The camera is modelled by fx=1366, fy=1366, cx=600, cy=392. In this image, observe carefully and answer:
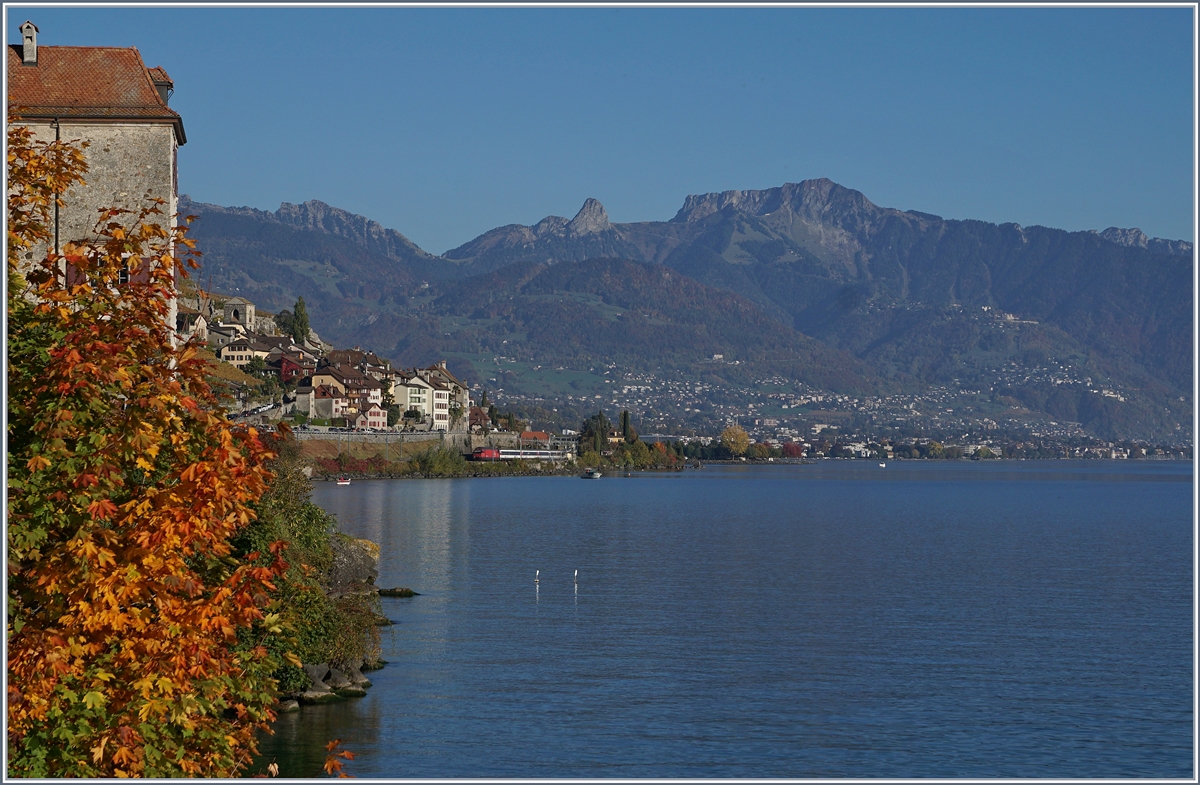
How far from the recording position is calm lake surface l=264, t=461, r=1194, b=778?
115ft

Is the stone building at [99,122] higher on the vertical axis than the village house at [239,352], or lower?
lower

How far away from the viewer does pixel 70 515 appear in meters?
12.9

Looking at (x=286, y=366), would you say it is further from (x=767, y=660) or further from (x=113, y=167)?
(x=113, y=167)

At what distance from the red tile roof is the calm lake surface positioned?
15.9m

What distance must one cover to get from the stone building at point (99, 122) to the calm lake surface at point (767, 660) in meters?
13.9

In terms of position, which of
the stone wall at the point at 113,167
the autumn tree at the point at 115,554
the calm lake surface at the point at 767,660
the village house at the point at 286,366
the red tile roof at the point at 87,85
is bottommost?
the calm lake surface at the point at 767,660

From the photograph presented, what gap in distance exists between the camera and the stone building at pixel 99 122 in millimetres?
31906

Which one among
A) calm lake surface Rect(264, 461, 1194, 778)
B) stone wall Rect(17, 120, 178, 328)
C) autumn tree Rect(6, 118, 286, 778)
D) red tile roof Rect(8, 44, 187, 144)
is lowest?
calm lake surface Rect(264, 461, 1194, 778)

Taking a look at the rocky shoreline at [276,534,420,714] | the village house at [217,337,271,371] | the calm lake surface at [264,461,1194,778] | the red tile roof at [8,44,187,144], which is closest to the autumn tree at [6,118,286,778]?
the calm lake surface at [264,461,1194,778]

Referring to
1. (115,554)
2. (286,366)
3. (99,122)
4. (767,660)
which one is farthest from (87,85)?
(286,366)

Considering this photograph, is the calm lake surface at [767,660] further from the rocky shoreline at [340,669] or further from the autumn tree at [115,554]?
the autumn tree at [115,554]

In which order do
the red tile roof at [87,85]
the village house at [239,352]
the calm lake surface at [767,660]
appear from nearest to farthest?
the red tile roof at [87,85], the calm lake surface at [767,660], the village house at [239,352]

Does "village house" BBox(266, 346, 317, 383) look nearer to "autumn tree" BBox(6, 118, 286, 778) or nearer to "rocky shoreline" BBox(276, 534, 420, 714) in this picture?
"rocky shoreline" BBox(276, 534, 420, 714)

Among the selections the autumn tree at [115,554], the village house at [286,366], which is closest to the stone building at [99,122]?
the autumn tree at [115,554]
